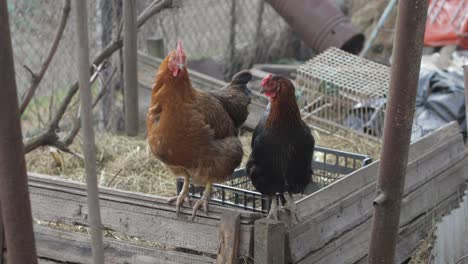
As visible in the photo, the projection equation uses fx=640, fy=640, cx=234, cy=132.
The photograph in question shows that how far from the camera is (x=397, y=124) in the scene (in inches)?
64.9

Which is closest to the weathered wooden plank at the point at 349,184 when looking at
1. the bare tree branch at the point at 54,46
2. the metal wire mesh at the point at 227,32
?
the bare tree branch at the point at 54,46

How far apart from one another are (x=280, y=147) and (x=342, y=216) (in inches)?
16.0

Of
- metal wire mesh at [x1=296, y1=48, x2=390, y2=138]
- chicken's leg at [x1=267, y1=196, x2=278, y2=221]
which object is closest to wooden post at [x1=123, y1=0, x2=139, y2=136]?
chicken's leg at [x1=267, y1=196, x2=278, y2=221]

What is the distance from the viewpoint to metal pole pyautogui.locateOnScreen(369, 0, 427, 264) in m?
1.58

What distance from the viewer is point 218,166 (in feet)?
8.15

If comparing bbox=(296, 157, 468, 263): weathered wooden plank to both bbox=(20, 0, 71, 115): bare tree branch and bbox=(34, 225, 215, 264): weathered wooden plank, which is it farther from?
bbox=(20, 0, 71, 115): bare tree branch

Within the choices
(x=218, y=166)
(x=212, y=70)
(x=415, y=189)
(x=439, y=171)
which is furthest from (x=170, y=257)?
(x=212, y=70)

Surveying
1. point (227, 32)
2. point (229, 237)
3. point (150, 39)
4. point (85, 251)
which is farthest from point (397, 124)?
point (227, 32)

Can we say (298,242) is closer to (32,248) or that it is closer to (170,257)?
(170,257)

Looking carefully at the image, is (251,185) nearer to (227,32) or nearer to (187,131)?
(187,131)

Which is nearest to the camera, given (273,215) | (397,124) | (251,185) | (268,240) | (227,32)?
(397,124)

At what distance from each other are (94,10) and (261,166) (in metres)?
3.25

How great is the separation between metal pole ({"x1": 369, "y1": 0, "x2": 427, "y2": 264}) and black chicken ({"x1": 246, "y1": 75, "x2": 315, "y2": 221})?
658 millimetres

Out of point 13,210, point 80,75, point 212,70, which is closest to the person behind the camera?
point 80,75
